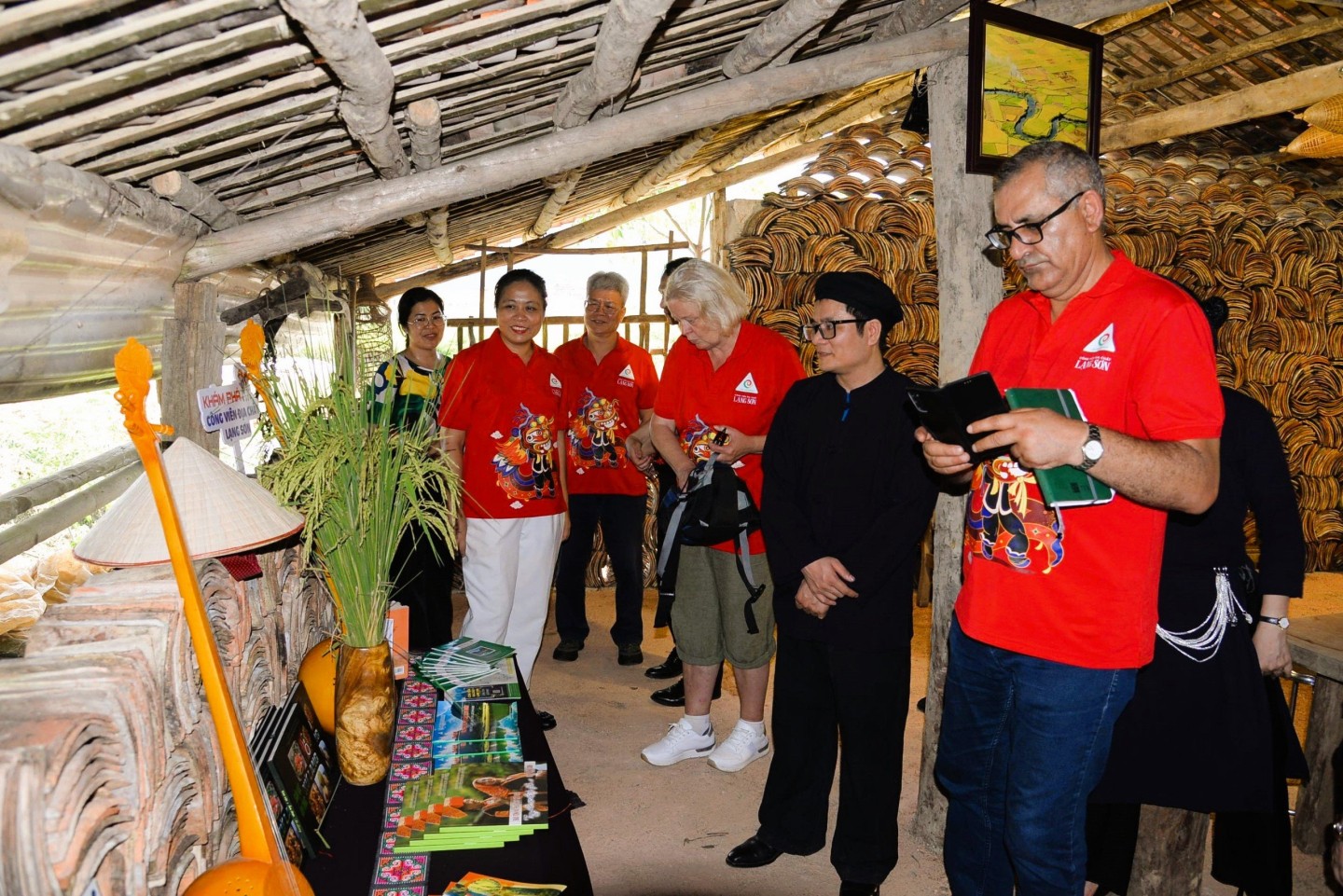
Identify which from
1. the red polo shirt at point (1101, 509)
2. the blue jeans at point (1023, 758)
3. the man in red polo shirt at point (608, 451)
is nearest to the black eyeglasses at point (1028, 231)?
the red polo shirt at point (1101, 509)

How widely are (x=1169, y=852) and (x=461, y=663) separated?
211 cm

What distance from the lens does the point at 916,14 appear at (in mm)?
3270

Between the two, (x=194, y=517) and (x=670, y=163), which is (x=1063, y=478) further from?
(x=670, y=163)

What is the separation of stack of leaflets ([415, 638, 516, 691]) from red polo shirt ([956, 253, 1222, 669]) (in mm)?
1194

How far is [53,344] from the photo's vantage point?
185 centimetres

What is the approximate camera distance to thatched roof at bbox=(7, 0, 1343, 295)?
1.62m

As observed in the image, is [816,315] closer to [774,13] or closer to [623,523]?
[774,13]

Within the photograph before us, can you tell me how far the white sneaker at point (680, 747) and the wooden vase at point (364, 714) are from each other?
2.00 metres

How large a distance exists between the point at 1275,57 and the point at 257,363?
638cm

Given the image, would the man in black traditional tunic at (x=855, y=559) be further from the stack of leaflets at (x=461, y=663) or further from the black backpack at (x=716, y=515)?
the stack of leaflets at (x=461, y=663)

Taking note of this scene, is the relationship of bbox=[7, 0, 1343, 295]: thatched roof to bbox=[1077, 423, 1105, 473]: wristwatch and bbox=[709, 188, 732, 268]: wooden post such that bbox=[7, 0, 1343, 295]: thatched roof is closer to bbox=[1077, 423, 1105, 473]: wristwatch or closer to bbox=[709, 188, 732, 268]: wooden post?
bbox=[1077, 423, 1105, 473]: wristwatch

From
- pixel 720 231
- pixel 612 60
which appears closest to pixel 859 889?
pixel 612 60

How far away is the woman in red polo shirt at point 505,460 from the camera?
12.0 feet

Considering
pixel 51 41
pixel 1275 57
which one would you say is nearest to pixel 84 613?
pixel 51 41
